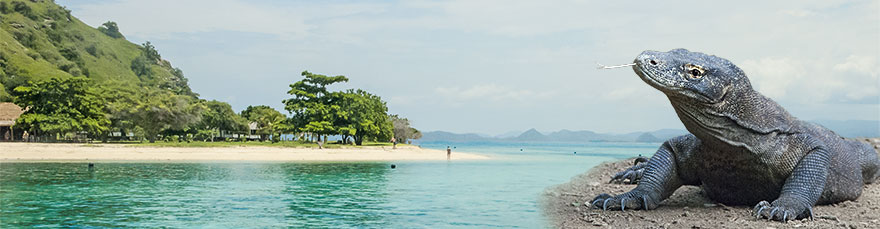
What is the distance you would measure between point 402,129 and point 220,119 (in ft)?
66.0

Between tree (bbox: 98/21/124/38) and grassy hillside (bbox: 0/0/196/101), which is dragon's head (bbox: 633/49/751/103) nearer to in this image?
grassy hillside (bbox: 0/0/196/101)

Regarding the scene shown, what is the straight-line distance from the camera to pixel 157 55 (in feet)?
542

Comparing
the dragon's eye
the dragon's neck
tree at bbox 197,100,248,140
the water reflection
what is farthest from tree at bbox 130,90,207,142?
the dragon's eye

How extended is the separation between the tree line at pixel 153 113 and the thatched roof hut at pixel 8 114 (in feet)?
4.38

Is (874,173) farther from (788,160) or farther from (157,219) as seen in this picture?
(157,219)

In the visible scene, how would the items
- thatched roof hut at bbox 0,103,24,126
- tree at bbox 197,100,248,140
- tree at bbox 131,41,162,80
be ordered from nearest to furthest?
thatched roof hut at bbox 0,103,24,126, tree at bbox 197,100,248,140, tree at bbox 131,41,162,80

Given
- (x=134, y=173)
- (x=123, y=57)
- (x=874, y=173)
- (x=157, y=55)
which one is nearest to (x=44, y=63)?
(x=123, y=57)

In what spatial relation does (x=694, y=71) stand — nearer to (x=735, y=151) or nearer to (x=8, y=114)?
(x=735, y=151)

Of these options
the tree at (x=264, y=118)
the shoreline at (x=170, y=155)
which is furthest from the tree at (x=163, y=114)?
the tree at (x=264, y=118)

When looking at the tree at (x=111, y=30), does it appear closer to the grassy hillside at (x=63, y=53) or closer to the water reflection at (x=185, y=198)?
the grassy hillside at (x=63, y=53)

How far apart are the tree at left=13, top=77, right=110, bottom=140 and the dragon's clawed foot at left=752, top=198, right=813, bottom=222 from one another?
53290 millimetres

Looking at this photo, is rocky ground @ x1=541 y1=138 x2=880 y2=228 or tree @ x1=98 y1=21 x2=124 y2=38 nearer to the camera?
rocky ground @ x1=541 y1=138 x2=880 y2=228

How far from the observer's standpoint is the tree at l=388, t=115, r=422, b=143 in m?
77.0

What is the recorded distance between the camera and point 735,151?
254 inches
